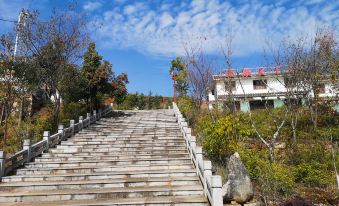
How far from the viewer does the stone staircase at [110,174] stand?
890cm

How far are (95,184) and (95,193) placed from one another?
83 centimetres

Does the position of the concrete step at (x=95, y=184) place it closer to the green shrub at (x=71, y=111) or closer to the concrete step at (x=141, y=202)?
the concrete step at (x=141, y=202)

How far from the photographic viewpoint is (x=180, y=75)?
95.6 feet

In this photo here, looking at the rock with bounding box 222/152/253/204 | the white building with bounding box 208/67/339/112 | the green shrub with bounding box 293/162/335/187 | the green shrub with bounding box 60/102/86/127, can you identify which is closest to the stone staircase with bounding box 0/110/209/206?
the rock with bounding box 222/152/253/204

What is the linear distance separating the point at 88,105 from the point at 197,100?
9073mm

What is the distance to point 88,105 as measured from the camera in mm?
22172

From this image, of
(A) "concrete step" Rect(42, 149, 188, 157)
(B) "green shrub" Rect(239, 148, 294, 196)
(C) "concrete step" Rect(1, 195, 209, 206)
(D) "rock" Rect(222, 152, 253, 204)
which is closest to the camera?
(C) "concrete step" Rect(1, 195, 209, 206)

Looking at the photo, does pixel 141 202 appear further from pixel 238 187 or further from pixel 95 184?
pixel 238 187

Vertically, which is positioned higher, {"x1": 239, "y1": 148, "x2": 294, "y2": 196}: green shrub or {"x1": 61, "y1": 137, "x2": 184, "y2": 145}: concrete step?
{"x1": 61, "y1": 137, "x2": 184, "y2": 145}: concrete step

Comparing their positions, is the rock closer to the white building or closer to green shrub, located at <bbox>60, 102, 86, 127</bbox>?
green shrub, located at <bbox>60, 102, 86, 127</bbox>

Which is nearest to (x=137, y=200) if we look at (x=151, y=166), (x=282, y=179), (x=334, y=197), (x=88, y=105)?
(x=151, y=166)

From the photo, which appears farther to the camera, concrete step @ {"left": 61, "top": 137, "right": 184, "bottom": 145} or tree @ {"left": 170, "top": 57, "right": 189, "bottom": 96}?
tree @ {"left": 170, "top": 57, "right": 189, "bottom": 96}

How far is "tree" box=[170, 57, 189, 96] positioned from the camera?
28453mm

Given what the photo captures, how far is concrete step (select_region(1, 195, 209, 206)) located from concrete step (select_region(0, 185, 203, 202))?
0.67 ft
